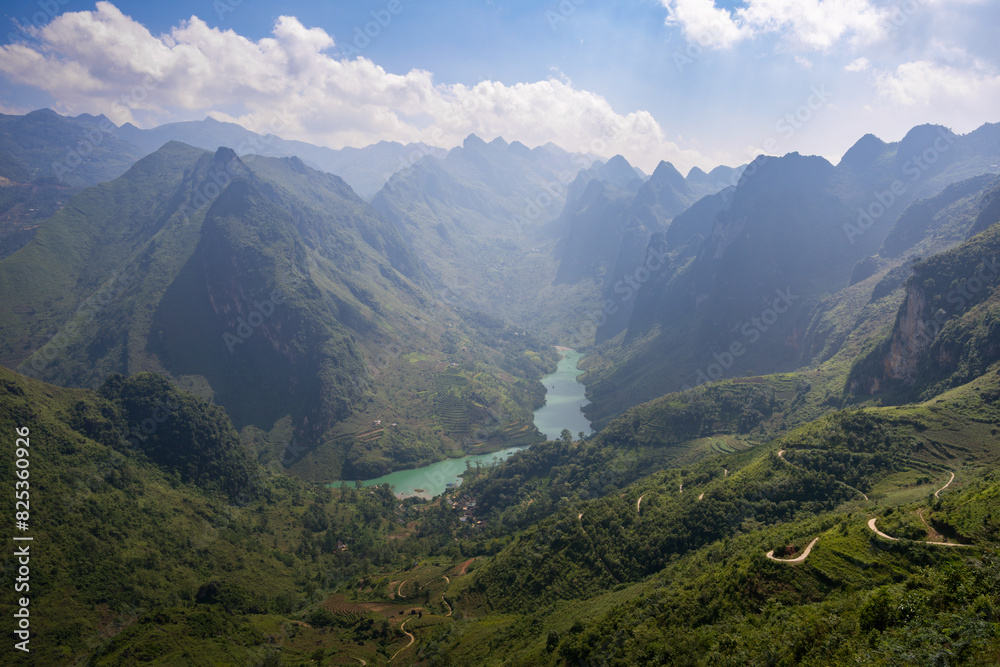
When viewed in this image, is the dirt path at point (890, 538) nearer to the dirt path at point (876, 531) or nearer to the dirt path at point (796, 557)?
the dirt path at point (876, 531)

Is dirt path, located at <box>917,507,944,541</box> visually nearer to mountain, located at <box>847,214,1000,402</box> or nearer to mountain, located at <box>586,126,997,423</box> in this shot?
mountain, located at <box>847,214,1000,402</box>

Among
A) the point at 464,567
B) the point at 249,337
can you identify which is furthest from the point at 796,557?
the point at 249,337

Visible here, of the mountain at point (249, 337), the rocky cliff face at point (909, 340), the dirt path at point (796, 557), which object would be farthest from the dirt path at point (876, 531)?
the mountain at point (249, 337)

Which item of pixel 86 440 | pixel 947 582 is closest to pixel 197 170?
pixel 86 440

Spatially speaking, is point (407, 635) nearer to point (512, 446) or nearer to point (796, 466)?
Result: point (796, 466)

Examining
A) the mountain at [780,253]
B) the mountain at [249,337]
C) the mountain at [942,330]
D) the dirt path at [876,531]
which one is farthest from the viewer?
the mountain at [780,253]

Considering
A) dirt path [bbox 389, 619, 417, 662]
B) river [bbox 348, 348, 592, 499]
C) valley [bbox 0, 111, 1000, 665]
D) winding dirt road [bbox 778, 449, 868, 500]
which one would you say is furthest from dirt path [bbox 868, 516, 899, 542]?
river [bbox 348, 348, 592, 499]
